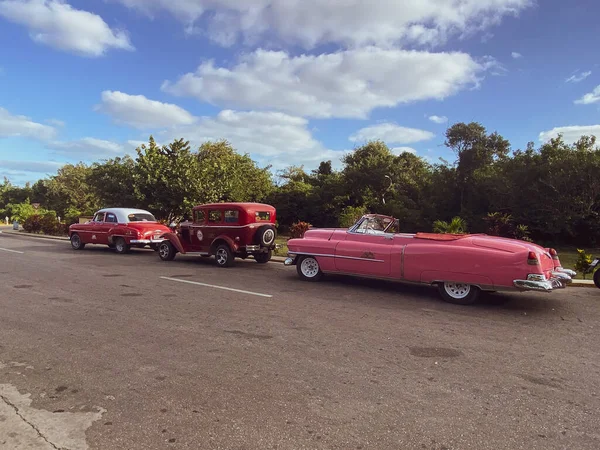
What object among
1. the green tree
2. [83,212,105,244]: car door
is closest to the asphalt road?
[83,212,105,244]: car door

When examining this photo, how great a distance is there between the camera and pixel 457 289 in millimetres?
8117

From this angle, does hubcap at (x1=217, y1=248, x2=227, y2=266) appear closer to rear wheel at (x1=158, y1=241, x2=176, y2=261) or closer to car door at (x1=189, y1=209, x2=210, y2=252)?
car door at (x1=189, y1=209, x2=210, y2=252)

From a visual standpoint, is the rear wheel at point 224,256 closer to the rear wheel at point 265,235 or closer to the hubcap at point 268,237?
the rear wheel at point 265,235

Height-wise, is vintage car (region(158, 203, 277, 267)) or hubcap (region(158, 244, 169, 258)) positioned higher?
vintage car (region(158, 203, 277, 267))

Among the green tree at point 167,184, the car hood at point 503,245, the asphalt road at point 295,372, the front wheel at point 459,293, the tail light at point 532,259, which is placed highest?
the green tree at point 167,184

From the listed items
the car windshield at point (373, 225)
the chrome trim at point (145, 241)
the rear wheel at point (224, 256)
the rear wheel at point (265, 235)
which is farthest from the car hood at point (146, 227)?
the car windshield at point (373, 225)

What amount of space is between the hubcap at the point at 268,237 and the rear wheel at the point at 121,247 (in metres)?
7.15

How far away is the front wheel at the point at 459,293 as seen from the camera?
7895 millimetres

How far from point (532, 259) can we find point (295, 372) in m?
5.00

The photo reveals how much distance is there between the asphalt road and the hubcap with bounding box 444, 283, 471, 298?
0.37 metres

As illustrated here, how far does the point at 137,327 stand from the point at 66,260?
402 inches

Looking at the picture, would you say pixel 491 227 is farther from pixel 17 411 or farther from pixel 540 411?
pixel 17 411

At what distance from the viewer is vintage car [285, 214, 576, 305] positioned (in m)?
7.42

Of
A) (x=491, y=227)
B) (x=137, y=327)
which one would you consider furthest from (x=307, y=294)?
(x=491, y=227)
